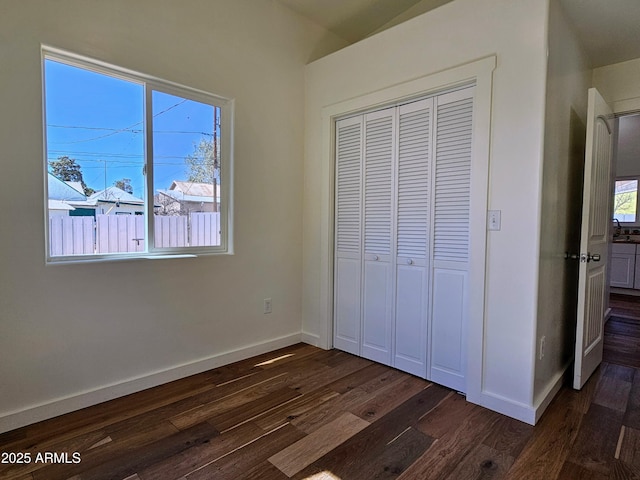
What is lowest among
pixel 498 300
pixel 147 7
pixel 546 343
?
pixel 546 343

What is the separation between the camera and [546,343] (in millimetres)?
2199

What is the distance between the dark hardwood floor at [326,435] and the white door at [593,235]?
28 cm

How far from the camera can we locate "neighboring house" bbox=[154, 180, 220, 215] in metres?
2.50

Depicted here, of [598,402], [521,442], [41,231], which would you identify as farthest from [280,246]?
[598,402]

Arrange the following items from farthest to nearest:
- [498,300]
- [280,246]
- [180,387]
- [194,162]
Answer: [280,246] < [194,162] < [180,387] < [498,300]

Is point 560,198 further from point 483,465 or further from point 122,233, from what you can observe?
point 122,233

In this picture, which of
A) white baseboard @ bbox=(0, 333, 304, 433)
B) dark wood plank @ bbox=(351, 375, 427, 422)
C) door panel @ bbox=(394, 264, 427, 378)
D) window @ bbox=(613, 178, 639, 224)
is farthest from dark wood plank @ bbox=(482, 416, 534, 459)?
window @ bbox=(613, 178, 639, 224)

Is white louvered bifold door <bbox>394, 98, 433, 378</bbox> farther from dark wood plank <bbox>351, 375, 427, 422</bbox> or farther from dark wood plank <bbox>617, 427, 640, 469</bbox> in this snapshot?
dark wood plank <bbox>617, 427, 640, 469</bbox>

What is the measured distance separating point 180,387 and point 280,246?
4.40ft

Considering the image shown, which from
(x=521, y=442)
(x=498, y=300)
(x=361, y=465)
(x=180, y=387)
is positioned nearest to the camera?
(x=361, y=465)

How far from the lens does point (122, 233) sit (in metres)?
2.31

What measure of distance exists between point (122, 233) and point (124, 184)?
321mm

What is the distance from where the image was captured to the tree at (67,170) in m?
2.06

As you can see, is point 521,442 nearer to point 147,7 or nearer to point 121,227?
point 121,227
